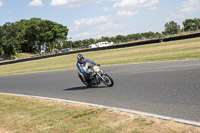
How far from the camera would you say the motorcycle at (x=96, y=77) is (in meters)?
9.88

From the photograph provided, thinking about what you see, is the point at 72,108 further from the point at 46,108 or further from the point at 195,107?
the point at 195,107

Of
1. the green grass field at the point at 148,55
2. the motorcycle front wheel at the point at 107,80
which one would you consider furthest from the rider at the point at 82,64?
the green grass field at the point at 148,55

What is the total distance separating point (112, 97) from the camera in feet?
26.1

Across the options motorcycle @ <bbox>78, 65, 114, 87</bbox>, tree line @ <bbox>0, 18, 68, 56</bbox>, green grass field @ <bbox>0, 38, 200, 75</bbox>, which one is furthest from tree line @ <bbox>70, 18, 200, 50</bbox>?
motorcycle @ <bbox>78, 65, 114, 87</bbox>

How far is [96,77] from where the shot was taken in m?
10.1

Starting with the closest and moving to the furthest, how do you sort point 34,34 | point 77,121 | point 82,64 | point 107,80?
1. point 77,121
2. point 107,80
3. point 82,64
4. point 34,34

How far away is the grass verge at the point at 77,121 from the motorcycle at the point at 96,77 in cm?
249

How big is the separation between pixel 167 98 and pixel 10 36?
9499 cm

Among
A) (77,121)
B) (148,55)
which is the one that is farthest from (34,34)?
(77,121)

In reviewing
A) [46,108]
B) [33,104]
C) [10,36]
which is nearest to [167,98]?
[46,108]

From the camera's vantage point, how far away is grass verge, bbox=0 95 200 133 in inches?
185

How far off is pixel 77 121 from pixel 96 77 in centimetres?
452

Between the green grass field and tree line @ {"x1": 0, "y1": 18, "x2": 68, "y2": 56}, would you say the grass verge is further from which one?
tree line @ {"x1": 0, "y1": 18, "x2": 68, "y2": 56}

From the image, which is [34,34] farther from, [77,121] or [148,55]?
[77,121]
